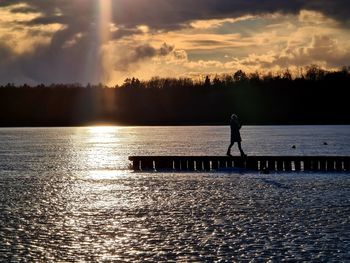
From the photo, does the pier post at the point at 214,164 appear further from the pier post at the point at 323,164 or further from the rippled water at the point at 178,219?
the pier post at the point at 323,164

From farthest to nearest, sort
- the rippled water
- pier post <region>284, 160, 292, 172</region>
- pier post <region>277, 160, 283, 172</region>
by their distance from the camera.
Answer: pier post <region>277, 160, 283, 172</region> < pier post <region>284, 160, 292, 172</region> < the rippled water

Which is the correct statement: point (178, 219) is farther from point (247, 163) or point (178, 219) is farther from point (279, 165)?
point (279, 165)

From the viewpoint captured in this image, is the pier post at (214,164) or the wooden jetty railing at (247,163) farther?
the pier post at (214,164)

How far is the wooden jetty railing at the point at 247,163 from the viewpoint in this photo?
3775cm

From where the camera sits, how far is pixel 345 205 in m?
22.5

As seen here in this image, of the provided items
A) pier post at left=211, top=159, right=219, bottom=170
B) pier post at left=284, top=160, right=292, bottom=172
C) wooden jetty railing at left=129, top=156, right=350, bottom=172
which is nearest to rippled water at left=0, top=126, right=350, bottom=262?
wooden jetty railing at left=129, top=156, right=350, bottom=172

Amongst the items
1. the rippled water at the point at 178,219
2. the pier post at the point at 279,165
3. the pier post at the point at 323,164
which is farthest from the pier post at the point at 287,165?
the rippled water at the point at 178,219

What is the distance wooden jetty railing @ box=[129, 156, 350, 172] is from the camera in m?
37.8

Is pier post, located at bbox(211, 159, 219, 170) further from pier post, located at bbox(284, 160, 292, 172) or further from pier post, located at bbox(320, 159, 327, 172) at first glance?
pier post, located at bbox(320, 159, 327, 172)

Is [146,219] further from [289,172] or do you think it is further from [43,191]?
[289,172]

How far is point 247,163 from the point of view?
1517 inches

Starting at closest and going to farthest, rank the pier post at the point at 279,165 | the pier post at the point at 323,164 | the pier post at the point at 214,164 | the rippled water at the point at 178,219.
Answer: the rippled water at the point at 178,219, the pier post at the point at 323,164, the pier post at the point at 279,165, the pier post at the point at 214,164

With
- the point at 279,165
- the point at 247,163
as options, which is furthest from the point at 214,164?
the point at 279,165

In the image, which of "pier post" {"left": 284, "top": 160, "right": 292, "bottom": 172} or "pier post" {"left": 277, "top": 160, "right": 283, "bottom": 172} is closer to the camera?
"pier post" {"left": 284, "top": 160, "right": 292, "bottom": 172}
